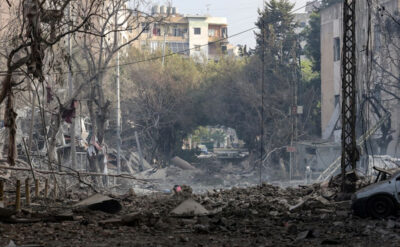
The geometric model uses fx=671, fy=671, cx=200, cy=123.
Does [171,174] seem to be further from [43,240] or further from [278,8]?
[43,240]

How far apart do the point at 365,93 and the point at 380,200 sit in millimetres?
28387

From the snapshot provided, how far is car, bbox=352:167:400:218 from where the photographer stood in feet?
53.3

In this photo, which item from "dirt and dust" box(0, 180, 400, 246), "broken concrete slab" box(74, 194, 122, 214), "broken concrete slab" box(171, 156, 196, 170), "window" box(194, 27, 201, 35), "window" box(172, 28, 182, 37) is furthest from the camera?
"window" box(172, 28, 182, 37)

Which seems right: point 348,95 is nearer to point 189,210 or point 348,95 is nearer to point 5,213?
point 189,210

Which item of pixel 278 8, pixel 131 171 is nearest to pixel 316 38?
pixel 278 8

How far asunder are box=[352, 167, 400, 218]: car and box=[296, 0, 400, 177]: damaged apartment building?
19918 mm

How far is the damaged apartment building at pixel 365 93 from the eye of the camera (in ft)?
146

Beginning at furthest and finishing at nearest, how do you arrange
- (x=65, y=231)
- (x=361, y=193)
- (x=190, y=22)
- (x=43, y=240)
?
(x=190, y=22) → (x=361, y=193) → (x=65, y=231) → (x=43, y=240)

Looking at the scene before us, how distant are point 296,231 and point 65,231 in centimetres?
469

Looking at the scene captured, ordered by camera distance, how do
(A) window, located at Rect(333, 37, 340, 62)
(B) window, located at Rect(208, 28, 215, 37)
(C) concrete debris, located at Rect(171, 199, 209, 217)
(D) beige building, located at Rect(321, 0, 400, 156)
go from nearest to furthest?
(C) concrete debris, located at Rect(171, 199, 209, 217) → (D) beige building, located at Rect(321, 0, 400, 156) → (A) window, located at Rect(333, 37, 340, 62) → (B) window, located at Rect(208, 28, 215, 37)

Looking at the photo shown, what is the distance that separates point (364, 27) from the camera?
46.3m

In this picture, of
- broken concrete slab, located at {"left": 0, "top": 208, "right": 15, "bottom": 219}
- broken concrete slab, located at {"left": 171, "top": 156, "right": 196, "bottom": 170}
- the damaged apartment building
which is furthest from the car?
broken concrete slab, located at {"left": 171, "top": 156, "right": 196, "bottom": 170}

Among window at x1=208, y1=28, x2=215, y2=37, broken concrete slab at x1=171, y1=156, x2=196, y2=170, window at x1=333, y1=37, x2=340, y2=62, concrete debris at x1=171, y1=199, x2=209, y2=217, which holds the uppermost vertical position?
window at x1=208, y1=28, x2=215, y2=37

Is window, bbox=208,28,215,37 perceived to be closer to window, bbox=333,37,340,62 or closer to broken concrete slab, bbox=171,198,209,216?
window, bbox=333,37,340,62
